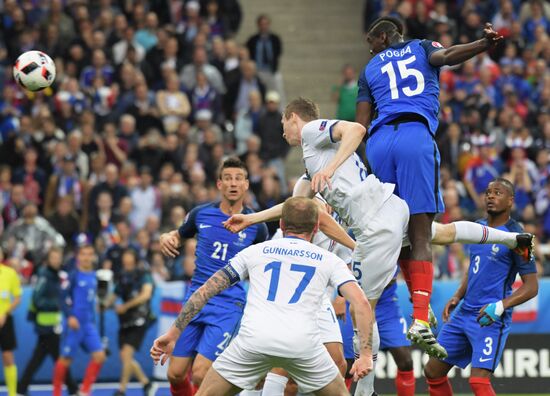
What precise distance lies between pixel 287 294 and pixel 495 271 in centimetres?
333

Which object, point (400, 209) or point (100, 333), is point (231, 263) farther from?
point (100, 333)

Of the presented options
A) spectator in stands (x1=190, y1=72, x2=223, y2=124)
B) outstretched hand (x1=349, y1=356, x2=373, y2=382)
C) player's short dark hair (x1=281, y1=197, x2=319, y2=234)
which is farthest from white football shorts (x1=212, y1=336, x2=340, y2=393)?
spectator in stands (x1=190, y1=72, x2=223, y2=124)

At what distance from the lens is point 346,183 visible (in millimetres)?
10992

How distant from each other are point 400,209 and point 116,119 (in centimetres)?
1193

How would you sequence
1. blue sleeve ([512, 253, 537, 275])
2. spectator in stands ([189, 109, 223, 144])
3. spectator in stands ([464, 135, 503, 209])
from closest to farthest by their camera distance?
blue sleeve ([512, 253, 537, 275]) < spectator in stands ([464, 135, 503, 209]) < spectator in stands ([189, 109, 223, 144])

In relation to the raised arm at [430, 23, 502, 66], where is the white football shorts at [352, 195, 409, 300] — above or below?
below

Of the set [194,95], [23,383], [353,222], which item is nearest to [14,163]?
[194,95]

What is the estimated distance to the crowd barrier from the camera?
58.4 feet

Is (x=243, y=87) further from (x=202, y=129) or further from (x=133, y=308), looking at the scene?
(x=133, y=308)

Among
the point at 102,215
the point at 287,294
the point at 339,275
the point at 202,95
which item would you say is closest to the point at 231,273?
the point at 287,294

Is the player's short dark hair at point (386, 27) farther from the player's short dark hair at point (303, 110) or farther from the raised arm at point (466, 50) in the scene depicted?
the player's short dark hair at point (303, 110)

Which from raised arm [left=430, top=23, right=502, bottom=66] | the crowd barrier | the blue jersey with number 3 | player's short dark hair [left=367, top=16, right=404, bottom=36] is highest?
player's short dark hair [left=367, top=16, right=404, bottom=36]

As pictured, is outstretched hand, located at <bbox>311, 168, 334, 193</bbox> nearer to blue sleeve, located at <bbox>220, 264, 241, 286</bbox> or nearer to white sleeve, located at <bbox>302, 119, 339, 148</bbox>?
white sleeve, located at <bbox>302, 119, 339, 148</bbox>

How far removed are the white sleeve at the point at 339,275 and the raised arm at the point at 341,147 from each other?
2.76 ft
